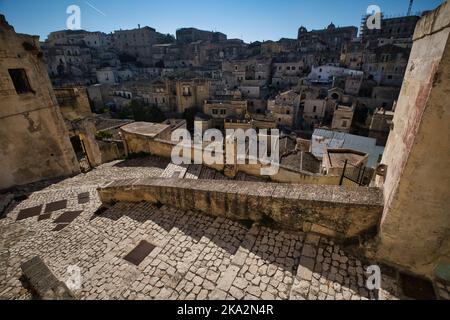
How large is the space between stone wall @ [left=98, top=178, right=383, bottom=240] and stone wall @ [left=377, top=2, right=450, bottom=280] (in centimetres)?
45

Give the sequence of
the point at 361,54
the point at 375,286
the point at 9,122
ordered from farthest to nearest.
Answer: the point at 361,54
the point at 9,122
the point at 375,286

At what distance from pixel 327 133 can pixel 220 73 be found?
26.8m

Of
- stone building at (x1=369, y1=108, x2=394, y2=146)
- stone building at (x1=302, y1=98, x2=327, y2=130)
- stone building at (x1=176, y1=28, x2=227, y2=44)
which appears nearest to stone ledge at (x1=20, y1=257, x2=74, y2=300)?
stone building at (x1=369, y1=108, x2=394, y2=146)

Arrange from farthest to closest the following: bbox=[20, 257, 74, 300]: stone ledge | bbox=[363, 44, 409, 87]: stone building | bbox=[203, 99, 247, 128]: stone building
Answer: bbox=[363, 44, 409, 87]: stone building
bbox=[203, 99, 247, 128]: stone building
bbox=[20, 257, 74, 300]: stone ledge

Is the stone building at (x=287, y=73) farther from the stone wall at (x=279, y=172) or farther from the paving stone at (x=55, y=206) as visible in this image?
the paving stone at (x=55, y=206)

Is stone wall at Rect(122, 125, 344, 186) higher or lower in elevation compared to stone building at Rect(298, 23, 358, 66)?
lower

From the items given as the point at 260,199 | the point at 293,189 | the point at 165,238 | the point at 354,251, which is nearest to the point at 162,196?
the point at 165,238

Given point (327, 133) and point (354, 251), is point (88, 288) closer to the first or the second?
point (354, 251)

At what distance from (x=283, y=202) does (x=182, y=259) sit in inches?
97.2

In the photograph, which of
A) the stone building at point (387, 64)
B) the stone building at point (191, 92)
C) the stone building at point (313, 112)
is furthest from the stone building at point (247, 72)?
the stone building at point (387, 64)

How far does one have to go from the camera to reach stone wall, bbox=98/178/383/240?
419 centimetres

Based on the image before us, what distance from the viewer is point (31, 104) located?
871 centimetres

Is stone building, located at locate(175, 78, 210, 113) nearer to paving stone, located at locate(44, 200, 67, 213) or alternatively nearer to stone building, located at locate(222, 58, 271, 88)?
stone building, located at locate(222, 58, 271, 88)

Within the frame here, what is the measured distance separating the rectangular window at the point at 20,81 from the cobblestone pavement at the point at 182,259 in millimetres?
5504
